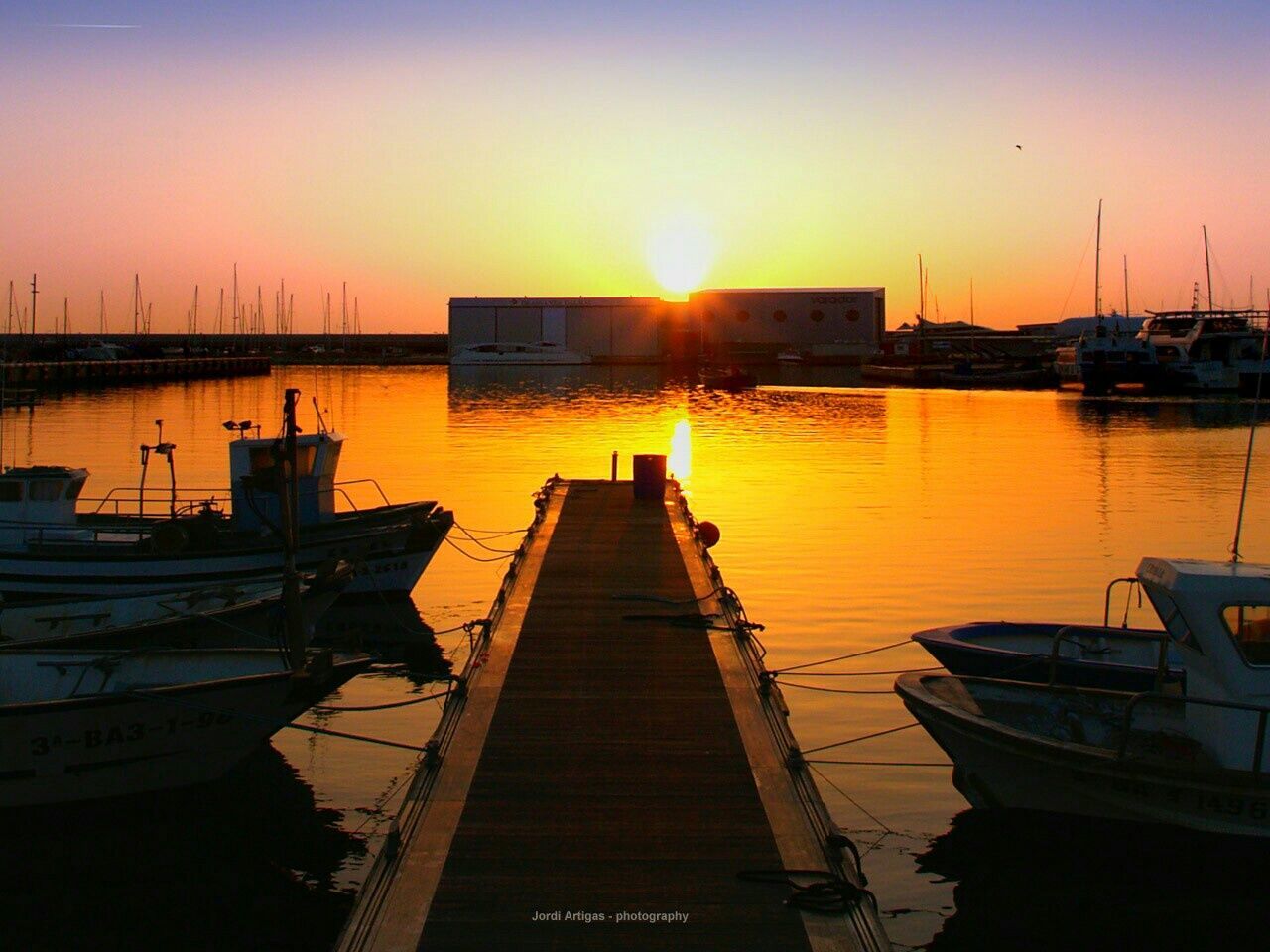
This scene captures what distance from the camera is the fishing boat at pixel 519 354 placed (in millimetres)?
168125

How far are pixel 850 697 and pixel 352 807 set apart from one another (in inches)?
283

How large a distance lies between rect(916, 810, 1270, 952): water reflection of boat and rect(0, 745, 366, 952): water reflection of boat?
569cm

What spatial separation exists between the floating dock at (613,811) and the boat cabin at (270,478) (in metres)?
7.53

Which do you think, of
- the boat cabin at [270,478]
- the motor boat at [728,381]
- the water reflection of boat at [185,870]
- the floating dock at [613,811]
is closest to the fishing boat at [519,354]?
the motor boat at [728,381]

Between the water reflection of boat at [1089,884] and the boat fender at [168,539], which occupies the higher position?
the boat fender at [168,539]

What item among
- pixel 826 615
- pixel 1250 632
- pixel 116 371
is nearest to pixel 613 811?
pixel 1250 632

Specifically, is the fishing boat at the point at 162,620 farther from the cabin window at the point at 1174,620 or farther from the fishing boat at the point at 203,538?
the cabin window at the point at 1174,620

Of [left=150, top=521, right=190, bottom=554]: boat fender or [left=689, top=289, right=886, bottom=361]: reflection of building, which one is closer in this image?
[left=150, top=521, right=190, bottom=554]: boat fender

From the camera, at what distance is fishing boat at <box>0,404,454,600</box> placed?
2344cm

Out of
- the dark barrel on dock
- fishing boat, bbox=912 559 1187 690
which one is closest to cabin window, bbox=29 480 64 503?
the dark barrel on dock

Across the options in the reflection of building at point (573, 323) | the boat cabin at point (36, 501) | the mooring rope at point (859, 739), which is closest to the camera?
the mooring rope at point (859, 739)

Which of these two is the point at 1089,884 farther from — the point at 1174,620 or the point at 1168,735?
the point at 1174,620

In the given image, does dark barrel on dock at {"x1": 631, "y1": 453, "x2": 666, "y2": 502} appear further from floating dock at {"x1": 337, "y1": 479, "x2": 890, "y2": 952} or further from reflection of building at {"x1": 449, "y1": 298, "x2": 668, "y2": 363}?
reflection of building at {"x1": 449, "y1": 298, "x2": 668, "y2": 363}

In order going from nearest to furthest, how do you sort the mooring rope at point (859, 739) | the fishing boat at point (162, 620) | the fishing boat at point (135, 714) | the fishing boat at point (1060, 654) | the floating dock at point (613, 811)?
1. the floating dock at point (613, 811)
2. the fishing boat at point (135, 714)
3. the fishing boat at point (1060, 654)
4. the mooring rope at point (859, 739)
5. the fishing boat at point (162, 620)
